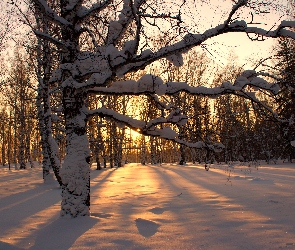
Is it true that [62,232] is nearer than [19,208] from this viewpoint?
Yes

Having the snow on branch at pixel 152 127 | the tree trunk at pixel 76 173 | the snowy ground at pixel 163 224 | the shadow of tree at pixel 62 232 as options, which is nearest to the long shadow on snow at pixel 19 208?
the snowy ground at pixel 163 224

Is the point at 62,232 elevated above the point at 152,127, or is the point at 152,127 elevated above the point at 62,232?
the point at 152,127

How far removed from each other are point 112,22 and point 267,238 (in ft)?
12.6

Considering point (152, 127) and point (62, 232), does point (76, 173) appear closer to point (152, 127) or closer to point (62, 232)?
point (62, 232)

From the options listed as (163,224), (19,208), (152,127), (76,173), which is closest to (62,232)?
(76,173)

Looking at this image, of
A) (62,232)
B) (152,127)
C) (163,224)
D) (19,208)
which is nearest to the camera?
(62,232)

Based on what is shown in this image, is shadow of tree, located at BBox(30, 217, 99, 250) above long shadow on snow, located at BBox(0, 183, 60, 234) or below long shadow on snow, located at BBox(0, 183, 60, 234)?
above

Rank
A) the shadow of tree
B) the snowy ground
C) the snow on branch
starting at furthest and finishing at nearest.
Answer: the snow on branch
the shadow of tree
the snowy ground

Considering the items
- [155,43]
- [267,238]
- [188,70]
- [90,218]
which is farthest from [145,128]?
[188,70]

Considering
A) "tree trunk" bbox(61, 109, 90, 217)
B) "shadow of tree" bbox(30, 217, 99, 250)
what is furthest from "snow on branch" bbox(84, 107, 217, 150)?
"shadow of tree" bbox(30, 217, 99, 250)

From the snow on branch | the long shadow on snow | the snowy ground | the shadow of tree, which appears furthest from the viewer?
the long shadow on snow

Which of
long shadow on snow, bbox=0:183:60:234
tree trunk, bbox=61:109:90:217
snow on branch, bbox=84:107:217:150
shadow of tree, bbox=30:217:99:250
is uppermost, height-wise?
snow on branch, bbox=84:107:217:150

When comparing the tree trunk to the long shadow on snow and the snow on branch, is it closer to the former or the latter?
the snow on branch

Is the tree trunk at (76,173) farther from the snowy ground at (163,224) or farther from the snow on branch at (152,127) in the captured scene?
the snow on branch at (152,127)
